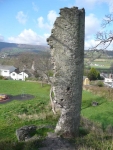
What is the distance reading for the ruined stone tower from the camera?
346 inches

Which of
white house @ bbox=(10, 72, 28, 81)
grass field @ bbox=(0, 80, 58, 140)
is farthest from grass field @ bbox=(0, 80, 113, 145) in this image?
white house @ bbox=(10, 72, 28, 81)

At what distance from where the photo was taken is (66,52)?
8906 millimetres

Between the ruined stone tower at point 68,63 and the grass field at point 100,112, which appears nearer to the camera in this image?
the ruined stone tower at point 68,63

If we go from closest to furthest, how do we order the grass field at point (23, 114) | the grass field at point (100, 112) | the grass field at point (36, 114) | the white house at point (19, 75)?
the grass field at point (23, 114) < the grass field at point (36, 114) < the grass field at point (100, 112) < the white house at point (19, 75)

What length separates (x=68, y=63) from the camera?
8906mm

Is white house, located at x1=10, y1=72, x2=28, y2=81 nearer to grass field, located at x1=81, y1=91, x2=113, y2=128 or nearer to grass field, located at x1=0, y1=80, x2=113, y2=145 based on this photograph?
grass field, located at x1=0, y1=80, x2=113, y2=145

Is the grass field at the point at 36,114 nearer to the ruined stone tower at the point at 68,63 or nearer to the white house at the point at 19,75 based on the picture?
the ruined stone tower at the point at 68,63

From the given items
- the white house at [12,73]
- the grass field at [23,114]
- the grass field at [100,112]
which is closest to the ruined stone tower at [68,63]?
the grass field at [23,114]

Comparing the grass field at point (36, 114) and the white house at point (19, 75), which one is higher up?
the white house at point (19, 75)

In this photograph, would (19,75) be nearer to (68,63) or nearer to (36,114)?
(36,114)

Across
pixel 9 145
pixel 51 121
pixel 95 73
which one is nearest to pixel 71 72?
pixel 9 145

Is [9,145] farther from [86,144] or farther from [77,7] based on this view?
[77,7]

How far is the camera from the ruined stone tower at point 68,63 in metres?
8.79

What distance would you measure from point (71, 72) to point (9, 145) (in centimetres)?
361
